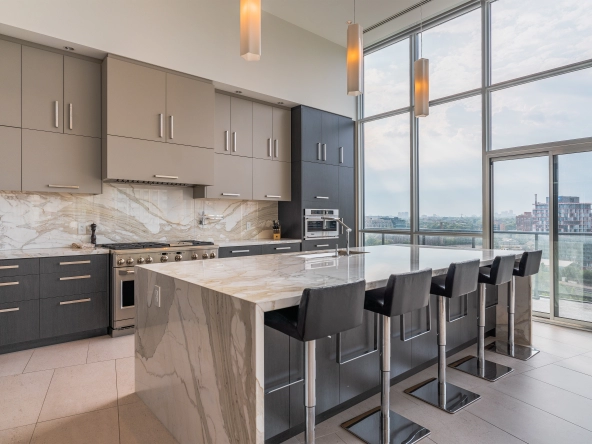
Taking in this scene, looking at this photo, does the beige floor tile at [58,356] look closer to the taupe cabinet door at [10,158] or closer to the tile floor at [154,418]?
the tile floor at [154,418]

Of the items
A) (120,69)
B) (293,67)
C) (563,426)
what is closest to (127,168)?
(120,69)

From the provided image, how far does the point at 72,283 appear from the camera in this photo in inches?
134

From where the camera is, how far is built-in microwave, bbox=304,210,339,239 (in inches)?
209

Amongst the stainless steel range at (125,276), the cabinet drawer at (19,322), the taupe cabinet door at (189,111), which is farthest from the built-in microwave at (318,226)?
the cabinet drawer at (19,322)

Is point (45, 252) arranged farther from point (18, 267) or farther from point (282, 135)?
point (282, 135)

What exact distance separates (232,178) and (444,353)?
10.9 ft

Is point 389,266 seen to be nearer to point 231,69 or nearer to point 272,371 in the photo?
point 272,371

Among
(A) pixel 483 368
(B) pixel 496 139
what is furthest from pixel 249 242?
(B) pixel 496 139

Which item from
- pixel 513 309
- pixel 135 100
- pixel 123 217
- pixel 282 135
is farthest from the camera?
pixel 282 135

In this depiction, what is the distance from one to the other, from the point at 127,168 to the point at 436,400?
11.3ft

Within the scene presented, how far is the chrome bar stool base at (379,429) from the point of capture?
193 centimetres

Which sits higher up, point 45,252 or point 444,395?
point 45,252

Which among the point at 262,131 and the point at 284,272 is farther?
the point at 262,131

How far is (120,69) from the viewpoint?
3.68 m
